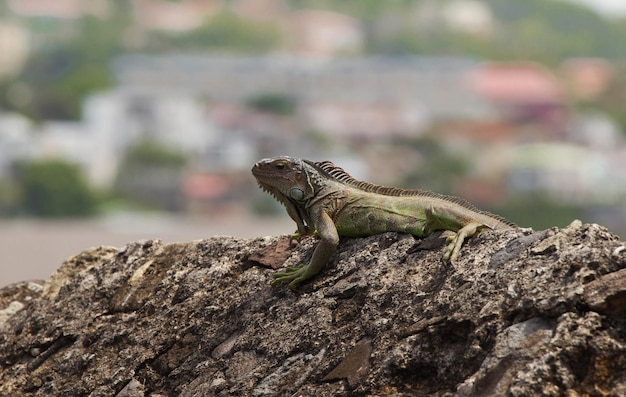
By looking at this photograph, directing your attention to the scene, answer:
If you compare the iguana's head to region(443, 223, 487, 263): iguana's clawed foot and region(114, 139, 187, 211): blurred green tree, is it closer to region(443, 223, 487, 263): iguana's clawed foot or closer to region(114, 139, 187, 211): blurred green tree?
region(443, 223, 487, 263): iguana's clawed foot

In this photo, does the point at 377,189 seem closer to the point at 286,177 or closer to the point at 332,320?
the point at 286,177

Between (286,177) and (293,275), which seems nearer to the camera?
(293,275)

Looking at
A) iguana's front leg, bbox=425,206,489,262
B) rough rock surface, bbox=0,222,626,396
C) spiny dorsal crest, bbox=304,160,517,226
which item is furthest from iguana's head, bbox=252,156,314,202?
iguana's front leg, bbox=425,206,489,262

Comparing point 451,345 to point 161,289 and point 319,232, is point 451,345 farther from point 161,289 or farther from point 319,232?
point 161,289

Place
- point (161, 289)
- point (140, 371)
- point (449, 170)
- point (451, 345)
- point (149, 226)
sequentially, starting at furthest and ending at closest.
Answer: point (449, 170), point (149, 226), point (161, 289), point (140, 371), point (451, 345)

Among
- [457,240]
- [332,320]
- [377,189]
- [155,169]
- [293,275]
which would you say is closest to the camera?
[457,240]

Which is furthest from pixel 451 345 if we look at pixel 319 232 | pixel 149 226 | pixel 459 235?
pixel 149 226

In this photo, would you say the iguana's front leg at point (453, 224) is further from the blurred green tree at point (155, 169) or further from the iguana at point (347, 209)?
the blurred green tree at point (155, 169)

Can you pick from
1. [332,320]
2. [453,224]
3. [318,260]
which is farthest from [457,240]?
[318,260]
